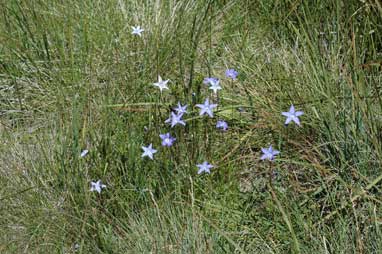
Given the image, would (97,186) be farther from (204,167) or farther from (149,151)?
(204,167)

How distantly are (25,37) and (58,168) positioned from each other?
105 centimetres

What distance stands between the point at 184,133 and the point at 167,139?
15 centimetres

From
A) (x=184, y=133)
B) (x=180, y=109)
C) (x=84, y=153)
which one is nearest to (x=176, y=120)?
(x=180, y=109)

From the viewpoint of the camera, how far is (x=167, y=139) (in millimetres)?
2699

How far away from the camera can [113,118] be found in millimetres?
2922

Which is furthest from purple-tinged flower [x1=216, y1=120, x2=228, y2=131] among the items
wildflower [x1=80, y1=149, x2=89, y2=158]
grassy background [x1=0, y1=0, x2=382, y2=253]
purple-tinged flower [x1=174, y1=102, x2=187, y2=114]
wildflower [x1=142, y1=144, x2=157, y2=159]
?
wildflower [x1=80, y1=149, x2=89, y2=158]

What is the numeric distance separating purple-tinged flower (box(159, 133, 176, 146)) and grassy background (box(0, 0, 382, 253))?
0.19 feet

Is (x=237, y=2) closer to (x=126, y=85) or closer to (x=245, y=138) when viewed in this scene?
(x=126, y=85)

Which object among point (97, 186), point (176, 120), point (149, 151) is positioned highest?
point (176, 120)

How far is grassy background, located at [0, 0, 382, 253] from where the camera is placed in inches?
98.0

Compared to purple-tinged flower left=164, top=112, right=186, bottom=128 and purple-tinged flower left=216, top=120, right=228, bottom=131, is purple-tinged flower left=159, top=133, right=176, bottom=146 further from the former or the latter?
purple-tinged flower left=216, top=120, right=228, bottom=131

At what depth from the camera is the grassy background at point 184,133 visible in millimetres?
2490

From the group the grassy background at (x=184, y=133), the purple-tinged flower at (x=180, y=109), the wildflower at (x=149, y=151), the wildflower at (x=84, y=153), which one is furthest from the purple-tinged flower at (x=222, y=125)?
the wildflower at (x=84, y=153)

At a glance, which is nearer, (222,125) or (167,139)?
(167,139)
